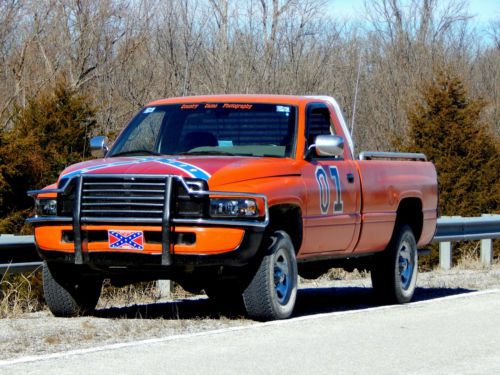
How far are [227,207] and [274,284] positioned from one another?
813 millimetres

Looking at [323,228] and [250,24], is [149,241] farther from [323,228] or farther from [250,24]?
[250,24]

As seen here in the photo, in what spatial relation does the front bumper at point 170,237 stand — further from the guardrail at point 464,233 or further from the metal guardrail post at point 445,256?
the metal guardrail post at point 445,256

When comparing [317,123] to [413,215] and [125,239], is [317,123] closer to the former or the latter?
[413,215]

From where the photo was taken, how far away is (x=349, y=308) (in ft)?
35.1

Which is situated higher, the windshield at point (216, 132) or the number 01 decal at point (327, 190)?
the windshield at point (216, 132)

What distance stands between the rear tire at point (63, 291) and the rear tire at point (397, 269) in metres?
3.05

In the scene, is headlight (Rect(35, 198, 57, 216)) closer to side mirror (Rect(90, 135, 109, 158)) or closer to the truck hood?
the truck hood

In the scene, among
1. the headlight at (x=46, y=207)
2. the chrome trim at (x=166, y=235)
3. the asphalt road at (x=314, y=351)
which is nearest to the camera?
the asphalt road at (x=314, y=351)

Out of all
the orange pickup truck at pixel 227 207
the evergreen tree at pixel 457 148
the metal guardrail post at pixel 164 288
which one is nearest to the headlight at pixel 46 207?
the orange pickup truck at pixel 227 207

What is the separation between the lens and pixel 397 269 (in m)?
11.4

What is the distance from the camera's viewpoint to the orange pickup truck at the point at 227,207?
8766 millimetres

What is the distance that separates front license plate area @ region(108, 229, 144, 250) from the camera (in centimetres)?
879

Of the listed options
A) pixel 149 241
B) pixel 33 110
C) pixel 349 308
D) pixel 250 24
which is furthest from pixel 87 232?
pixel 250 24

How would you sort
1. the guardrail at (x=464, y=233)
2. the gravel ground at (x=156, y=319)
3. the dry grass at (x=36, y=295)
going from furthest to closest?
the guardrail at (x=464, y=233) → the dry grass at (x=36, y=295) → the gravel ground at (x=156, y=319)
